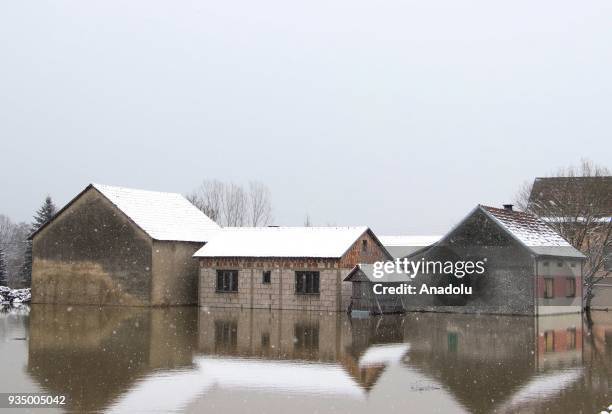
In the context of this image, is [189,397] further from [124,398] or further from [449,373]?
[449,373]

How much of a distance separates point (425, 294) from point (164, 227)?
46.5 ft

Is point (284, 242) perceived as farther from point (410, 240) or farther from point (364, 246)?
point (410, 240)

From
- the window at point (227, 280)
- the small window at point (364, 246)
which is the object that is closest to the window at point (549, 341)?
the small window at point (364, 246)

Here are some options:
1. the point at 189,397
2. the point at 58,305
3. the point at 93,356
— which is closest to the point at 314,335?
the point at 93,356

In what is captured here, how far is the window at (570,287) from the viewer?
4118 centimetres

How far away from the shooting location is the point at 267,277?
135 feet

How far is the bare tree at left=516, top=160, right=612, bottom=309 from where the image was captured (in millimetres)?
45906

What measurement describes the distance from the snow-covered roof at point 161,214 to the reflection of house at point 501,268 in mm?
12752

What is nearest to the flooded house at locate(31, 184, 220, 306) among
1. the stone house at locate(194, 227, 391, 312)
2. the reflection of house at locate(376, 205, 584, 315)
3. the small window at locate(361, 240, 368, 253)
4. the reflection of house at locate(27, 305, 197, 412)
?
the stone house at locate(194, 227, 391, 312)

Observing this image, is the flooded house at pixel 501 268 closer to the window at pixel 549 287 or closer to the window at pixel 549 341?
the window at pixel 549 287

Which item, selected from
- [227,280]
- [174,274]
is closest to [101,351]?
[227,280]

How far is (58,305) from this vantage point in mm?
43719

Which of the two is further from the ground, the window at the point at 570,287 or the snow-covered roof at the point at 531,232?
the snow-covered roof at the point at 531,232

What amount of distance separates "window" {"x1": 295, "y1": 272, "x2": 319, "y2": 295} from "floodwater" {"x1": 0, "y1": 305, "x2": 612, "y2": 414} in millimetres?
8455
